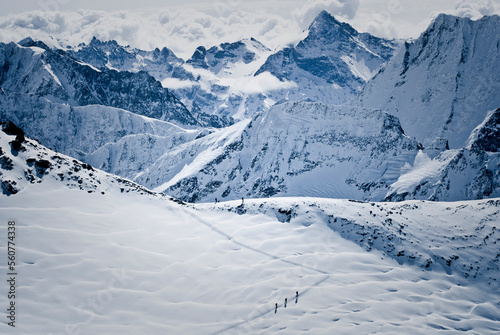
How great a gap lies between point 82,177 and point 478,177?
77900 millimetres

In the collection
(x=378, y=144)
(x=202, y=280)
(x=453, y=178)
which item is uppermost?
(x=378, y=144)

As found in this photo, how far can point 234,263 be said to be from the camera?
28.3 metres

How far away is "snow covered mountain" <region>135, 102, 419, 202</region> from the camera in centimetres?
9294

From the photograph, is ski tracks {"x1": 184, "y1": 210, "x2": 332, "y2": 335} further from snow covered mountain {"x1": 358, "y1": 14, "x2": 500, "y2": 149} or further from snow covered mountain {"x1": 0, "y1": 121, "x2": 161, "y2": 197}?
snow covered mountain {"x1": 358, "y1": 14, "x2": 500, "y2": 149}

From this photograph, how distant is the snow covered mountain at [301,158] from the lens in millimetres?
92938

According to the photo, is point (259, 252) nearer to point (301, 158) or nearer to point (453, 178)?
point (453, 178)

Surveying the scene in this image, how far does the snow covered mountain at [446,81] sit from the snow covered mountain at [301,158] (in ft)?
128

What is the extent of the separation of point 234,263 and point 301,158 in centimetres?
7796

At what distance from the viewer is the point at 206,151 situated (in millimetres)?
126188

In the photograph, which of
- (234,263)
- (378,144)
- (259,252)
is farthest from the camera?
(378,144)

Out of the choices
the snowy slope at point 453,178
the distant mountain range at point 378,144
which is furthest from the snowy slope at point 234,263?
the distant mountain range at point 378,144

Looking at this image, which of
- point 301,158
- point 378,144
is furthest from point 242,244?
point 378,144

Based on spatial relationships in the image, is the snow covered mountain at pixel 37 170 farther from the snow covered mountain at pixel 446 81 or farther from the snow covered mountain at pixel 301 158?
the snow covered mountain at pixel 446 81

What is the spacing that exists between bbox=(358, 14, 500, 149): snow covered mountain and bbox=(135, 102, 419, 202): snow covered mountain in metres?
39.1
